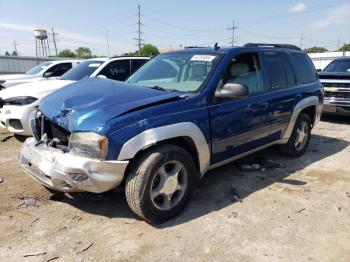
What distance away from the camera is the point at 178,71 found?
14.0 feet

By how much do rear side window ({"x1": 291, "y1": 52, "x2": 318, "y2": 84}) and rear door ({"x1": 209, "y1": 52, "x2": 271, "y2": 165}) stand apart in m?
1.20

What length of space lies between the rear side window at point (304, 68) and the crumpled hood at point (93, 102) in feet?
9.10

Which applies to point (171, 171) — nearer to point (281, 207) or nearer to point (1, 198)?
point (281, 207)

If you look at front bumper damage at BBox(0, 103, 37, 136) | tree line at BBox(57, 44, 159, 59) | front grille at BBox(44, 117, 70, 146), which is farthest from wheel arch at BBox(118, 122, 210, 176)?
tree line at BBox(57, 44, 159, 59)

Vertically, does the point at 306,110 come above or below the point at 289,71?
below

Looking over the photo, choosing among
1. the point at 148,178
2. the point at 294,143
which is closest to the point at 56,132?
the point at 148,178

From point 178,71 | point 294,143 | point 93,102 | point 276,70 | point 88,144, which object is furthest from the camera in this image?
point 294,143

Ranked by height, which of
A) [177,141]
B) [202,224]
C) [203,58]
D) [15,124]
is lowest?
[202,224]

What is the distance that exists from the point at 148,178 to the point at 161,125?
1.72ft

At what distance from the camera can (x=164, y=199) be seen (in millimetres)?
3480

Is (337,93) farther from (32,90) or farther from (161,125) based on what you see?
(32,90)

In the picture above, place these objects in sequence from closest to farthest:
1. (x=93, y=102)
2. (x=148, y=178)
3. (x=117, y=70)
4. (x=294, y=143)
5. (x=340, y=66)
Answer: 1. (x=148, y=178)
2. (x=93, y=102)
3. (x=294, y=143)
4. (x=117, y=70)
5. (x=340, y=66)

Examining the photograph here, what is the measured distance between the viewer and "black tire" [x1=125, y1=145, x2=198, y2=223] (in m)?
3.16

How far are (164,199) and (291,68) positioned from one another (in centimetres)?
311
